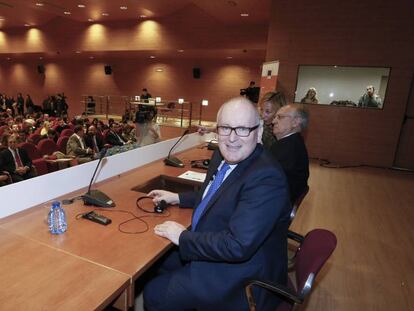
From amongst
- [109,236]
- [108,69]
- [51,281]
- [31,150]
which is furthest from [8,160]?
[108,69]

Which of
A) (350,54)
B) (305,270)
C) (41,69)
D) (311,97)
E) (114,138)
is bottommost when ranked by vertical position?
(114,138)

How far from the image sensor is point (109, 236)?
1389 mm

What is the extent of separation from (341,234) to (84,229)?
2777 millimetres

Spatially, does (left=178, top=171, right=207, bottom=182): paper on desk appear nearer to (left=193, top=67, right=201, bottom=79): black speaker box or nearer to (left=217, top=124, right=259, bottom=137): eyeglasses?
(left=217, top=124, right=259, bottom=137): eyeglasses

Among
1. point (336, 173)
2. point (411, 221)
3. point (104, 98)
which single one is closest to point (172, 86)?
point (104, 98)

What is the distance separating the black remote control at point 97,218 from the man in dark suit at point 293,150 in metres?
1.29

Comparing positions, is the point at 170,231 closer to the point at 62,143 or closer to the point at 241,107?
the point at 241,107

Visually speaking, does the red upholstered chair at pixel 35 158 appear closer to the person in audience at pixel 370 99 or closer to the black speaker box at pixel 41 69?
the person in audience at pixel 370 99

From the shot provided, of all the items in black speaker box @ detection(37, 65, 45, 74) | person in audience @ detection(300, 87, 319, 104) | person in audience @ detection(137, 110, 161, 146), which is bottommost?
person in audience @ detection(137, 110, 161, 146)

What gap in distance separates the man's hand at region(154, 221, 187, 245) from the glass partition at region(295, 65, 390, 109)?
594 centimetres

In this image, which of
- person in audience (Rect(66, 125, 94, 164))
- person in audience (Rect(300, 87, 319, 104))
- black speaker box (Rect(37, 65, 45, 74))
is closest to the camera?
person in audience (Rect(66, 125, 94, 164))

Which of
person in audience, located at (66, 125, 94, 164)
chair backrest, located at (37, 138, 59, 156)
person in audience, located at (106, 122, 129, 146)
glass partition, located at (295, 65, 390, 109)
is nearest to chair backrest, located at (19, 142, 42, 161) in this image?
chair backrest, located at (37, 138, 59, 156)

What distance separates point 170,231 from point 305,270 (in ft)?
2.11

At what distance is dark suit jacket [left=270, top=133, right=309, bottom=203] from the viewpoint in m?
2.15
